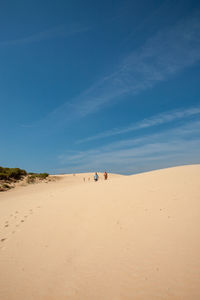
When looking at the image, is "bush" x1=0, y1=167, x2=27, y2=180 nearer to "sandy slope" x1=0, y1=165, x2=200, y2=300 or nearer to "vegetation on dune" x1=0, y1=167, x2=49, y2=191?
"vegetation on dune" x1=0, y1=167, x2=49, y2=191

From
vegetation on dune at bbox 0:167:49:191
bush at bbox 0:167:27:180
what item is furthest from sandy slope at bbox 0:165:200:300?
bush at bbox 0:167:27:180

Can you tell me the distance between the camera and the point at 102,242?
4.83 m

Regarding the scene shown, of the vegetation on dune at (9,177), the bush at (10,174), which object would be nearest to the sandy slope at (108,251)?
the vegetation on dune at (9,177)

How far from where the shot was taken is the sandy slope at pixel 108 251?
10.4 feet

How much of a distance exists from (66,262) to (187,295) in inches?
113

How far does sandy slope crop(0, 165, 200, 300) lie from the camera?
3.16 m

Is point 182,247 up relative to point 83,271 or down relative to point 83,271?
up

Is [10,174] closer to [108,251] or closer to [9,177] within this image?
[9,177]

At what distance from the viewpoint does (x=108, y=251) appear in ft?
14.3

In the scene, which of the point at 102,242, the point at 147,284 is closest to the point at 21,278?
the point at 102,242

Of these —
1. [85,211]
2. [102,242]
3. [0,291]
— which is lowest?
[0,291]

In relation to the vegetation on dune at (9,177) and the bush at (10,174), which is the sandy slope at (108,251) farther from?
the bush at (10,174)

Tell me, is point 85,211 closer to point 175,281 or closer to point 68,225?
point 68,225

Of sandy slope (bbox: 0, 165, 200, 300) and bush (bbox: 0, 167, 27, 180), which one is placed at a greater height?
bush (bbox: 0, 167, 27, 180)
